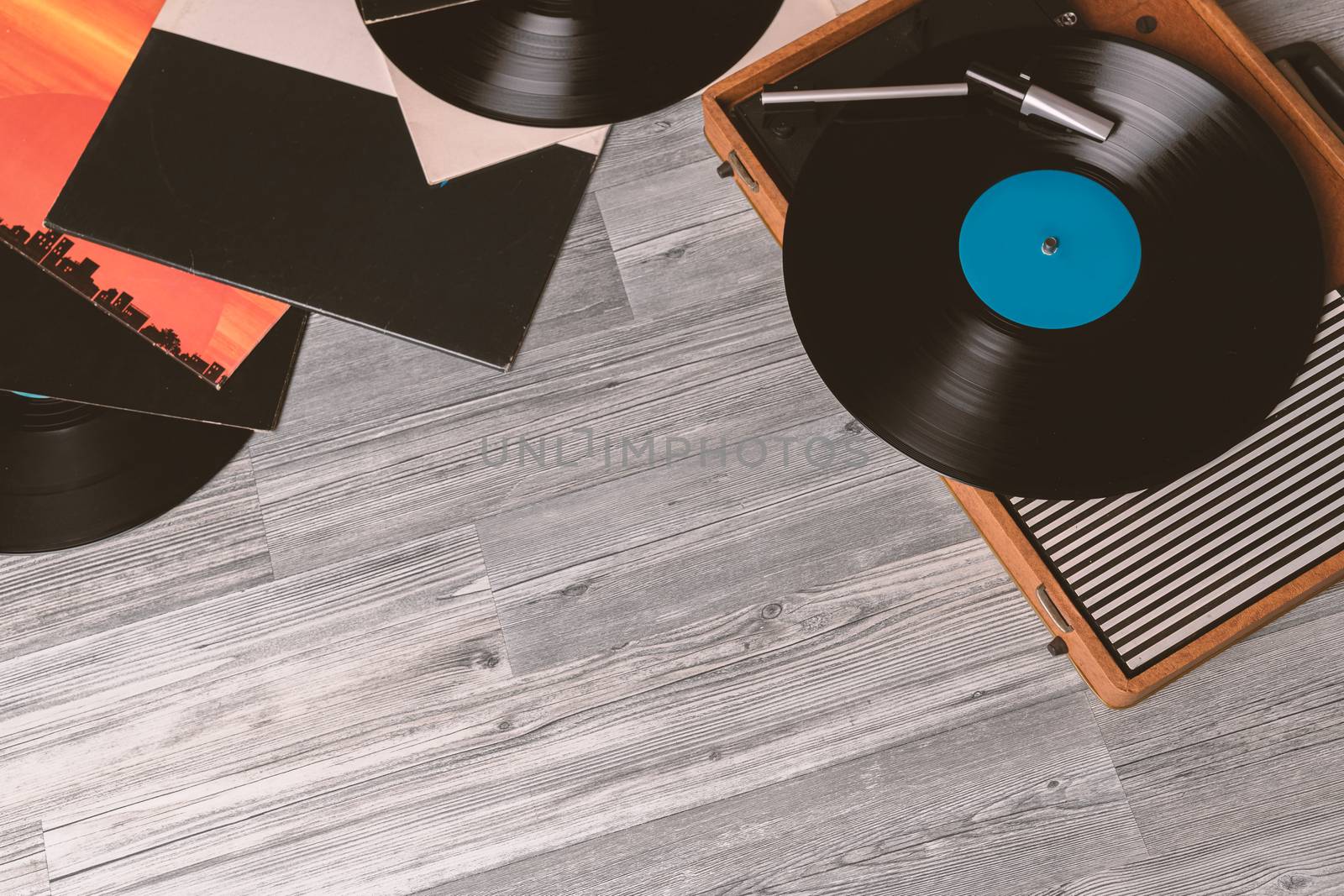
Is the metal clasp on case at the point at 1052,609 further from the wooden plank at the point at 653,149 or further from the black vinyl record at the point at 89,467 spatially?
the black vinyl record at the point at 89,467

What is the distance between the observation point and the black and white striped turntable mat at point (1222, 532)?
2.49 feet

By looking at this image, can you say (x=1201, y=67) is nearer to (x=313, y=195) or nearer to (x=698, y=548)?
(x=698, y=548)

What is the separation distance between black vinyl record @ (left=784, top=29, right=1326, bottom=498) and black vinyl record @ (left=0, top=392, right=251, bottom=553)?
0.67 meters

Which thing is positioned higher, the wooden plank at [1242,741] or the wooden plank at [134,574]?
the wooden plank at [134,574]

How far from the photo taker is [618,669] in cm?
101

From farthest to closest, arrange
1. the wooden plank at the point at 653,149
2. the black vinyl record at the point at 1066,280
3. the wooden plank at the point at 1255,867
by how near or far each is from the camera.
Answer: the wooden plank at the point at 653,149 < the wooden plank at the point at 1255,867 < the black vinyl record at the point at 1066,280

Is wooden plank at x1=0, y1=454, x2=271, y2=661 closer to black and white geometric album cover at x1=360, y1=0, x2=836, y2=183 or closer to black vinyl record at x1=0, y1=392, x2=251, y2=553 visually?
black vinyl record at x1=0, y1=392, x2=251, y2=553

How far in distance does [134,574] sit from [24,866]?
31 centimetres

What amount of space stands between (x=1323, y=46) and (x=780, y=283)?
0.63 metres

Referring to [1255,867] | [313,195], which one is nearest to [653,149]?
[313,195]

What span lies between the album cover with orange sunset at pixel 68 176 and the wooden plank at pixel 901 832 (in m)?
0.62

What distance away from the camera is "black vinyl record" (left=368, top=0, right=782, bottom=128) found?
0.81 metres

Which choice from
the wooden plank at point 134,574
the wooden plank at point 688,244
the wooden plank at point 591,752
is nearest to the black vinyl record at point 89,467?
the wooden plank at point 134,574

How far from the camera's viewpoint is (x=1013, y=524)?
793 mm
